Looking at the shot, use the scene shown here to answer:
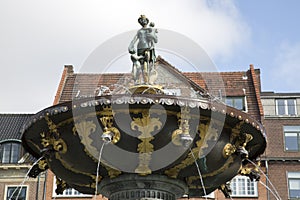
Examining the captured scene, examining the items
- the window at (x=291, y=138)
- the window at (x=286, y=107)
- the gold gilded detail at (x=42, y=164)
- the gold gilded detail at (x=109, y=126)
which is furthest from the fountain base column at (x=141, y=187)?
the window at (x=286, y=107)

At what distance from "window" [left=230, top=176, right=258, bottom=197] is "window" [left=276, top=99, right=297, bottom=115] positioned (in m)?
5.83

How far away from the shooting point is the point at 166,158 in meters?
11.3

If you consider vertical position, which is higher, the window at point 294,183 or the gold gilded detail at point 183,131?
the window at point 294,183

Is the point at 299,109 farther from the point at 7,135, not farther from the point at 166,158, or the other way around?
the point at 166,158

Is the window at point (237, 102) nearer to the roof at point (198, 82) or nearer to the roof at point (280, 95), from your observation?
the roof at point (198, 82)

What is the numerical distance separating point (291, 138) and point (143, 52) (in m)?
34.6

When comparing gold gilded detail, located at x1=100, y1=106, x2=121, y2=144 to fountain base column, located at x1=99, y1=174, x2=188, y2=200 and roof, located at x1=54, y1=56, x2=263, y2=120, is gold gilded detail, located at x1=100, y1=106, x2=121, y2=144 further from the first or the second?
roof, located at x1=54, y1=56, x2=263, y2=120

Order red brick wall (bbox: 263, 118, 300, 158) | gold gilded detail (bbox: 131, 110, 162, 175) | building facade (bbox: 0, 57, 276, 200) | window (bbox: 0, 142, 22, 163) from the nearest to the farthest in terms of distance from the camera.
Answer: gold gilded detail (bbox: 131, 110, 162, 175) → building facade (bbox: 0, 57, 276, 200) → window (bbox: 0, 142, 22, 163) → red brick wall (bbox: 263, 118, 300, 158)

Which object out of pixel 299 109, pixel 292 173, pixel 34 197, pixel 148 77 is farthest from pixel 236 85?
pixel 148 77

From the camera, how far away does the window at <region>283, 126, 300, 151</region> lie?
44.9m

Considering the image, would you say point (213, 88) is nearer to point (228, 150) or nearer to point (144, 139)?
point (228, 150)

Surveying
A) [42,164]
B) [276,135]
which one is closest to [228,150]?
[42,164]

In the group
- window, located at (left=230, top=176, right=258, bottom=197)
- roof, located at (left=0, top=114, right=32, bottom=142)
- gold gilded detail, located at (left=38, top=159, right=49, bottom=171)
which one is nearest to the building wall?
roof, located at (left=0, top=114, right=32, bottom=142)

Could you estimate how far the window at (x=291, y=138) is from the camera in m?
44.9
